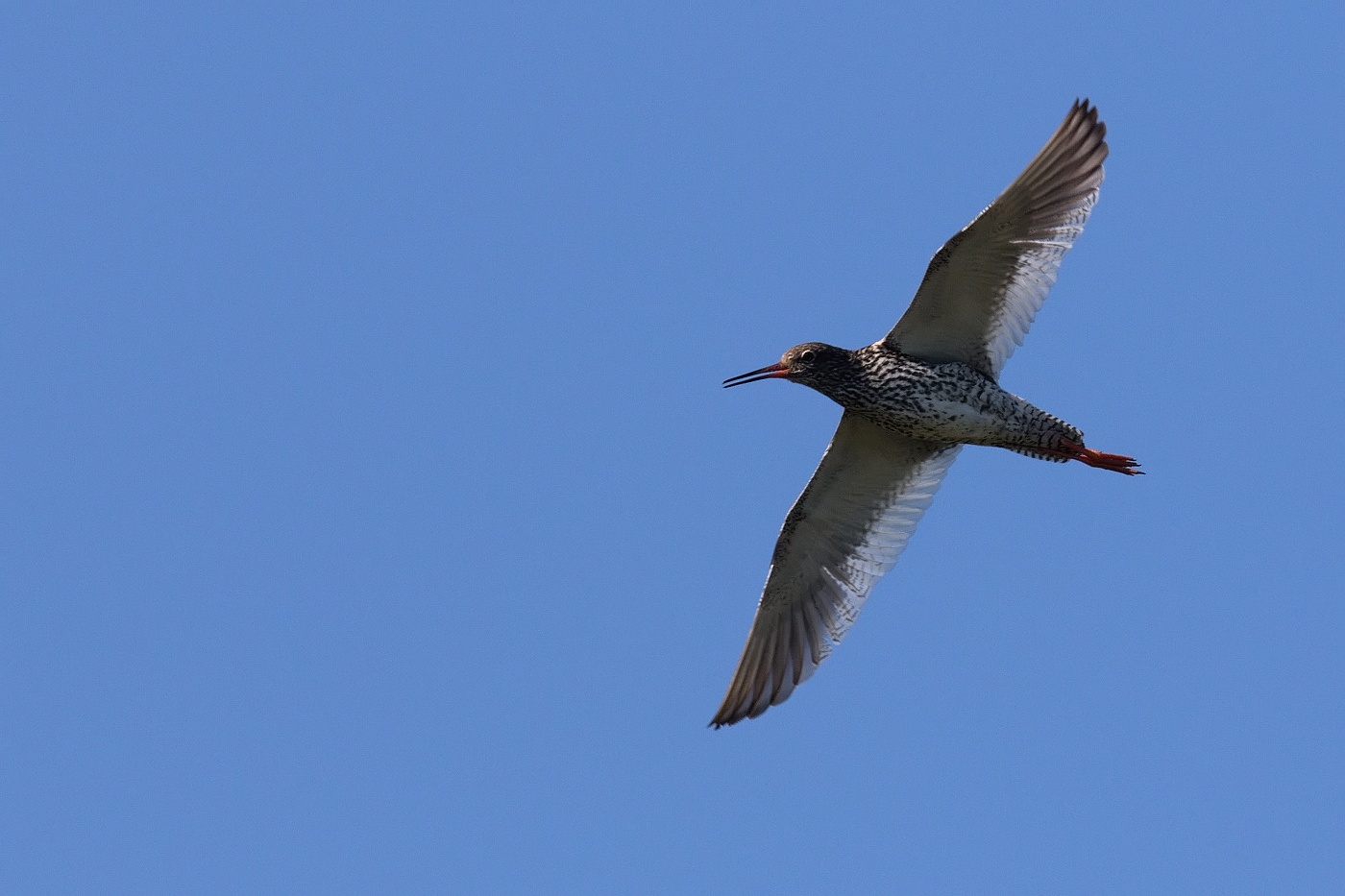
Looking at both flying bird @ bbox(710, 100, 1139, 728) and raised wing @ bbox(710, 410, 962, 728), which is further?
raised wing @ bbox(710, 410, 962, 728)

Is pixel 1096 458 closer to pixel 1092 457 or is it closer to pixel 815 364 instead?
pixel 1092 457

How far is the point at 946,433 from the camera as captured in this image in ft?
52.7

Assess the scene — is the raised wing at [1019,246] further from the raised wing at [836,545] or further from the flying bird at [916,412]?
the raised wing at [836,545]

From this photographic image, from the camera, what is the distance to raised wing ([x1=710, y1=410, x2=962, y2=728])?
1669 cm

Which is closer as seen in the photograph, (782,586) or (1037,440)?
(1037,440)

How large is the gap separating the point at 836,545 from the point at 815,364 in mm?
2101

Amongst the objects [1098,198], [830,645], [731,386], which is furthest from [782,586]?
[1098,198]

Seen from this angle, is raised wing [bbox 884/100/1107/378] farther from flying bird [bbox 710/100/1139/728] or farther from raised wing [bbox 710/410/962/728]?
raised wing [bbox 710/410/962/728]

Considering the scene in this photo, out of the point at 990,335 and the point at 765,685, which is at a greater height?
the point at 990,335

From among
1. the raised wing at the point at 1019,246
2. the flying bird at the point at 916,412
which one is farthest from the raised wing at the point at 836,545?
the raised wing at the point at 1019,246

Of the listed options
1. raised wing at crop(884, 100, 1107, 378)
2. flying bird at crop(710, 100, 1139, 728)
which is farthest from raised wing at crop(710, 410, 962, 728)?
raised wing at crop(884, 100, 1107, 378)

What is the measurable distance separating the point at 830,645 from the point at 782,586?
799mm

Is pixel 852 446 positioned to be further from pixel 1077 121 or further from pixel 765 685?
pixel 1077 121

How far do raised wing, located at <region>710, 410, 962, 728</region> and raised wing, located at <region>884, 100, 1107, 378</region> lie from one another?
4.94ft
